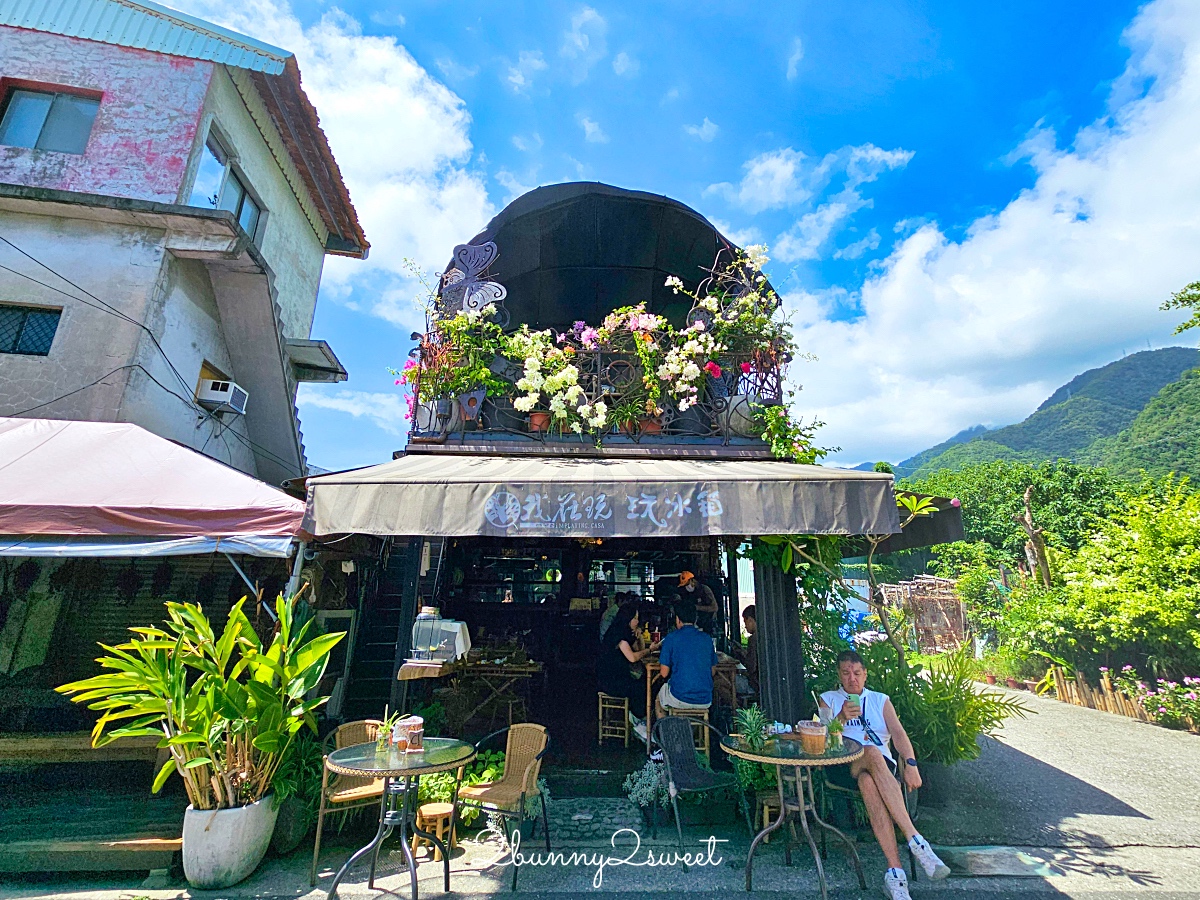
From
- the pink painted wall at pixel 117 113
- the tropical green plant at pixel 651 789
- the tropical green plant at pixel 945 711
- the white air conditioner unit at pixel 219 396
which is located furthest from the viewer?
the white air conditioner unit at pixel 219 396

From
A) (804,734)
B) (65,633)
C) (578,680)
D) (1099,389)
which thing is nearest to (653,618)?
(578,680)

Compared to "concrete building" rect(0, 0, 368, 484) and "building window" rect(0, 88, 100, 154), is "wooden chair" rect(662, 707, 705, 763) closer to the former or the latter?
"concrete building" rect(0, 0, 368, 484)

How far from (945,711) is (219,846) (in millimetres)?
6640

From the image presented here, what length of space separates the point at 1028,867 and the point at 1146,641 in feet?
25.8

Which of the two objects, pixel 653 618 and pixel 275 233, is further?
pixel 275 233

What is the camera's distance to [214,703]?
13.8 feet

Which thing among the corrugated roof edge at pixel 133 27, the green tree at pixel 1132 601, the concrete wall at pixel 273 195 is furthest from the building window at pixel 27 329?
the green tree at pixel 1132 601

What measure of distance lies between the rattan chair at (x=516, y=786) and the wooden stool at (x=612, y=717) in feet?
Result: 7.51

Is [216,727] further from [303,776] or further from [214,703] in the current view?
[303,776]

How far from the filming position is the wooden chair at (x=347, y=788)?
171 inches

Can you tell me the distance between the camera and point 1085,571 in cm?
1107

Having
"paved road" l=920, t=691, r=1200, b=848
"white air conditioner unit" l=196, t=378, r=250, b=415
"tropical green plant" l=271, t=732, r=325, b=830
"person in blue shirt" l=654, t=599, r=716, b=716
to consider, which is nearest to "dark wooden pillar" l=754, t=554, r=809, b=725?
"person in blue shirt" l=654, t=599, r=716, b=716

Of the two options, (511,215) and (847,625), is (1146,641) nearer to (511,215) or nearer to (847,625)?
(847,625)

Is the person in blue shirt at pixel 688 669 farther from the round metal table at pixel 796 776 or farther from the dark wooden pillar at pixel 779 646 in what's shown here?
the round metal table at pixel 796 776
